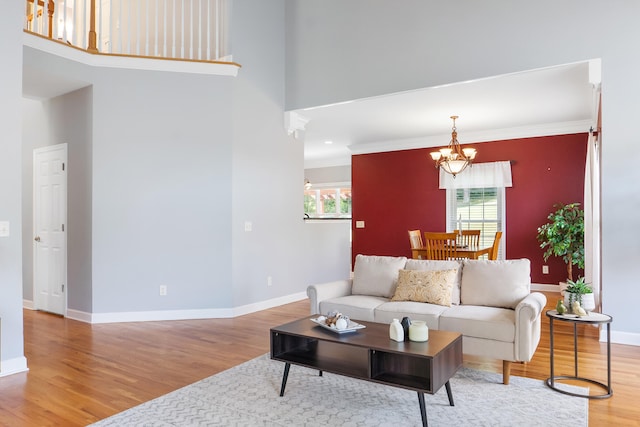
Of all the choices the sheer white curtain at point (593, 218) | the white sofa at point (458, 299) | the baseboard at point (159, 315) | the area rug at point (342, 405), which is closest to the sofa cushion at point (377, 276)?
the white sofa at point (458, 299)

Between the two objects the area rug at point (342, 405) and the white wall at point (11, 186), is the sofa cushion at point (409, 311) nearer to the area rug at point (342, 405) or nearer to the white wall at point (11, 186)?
the area rug at point (342, 405)

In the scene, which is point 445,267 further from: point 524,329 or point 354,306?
point 524,329

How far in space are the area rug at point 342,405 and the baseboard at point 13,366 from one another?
129 centimetres

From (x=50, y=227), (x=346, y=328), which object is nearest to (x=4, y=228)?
(x=50, y=227)

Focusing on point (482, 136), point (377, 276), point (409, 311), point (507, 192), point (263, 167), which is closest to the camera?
point (409, 311)

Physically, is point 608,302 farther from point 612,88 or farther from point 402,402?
point 402,402

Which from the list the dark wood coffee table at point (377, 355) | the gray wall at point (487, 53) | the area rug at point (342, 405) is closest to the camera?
the dark wood coffee table at point (377, 355)

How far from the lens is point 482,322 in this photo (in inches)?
124

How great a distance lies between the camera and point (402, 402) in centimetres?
276

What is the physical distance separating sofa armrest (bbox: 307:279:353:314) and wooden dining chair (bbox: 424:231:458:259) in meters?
1.71

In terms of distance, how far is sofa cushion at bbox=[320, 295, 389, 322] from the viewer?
146 inches

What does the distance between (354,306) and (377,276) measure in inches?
19.8

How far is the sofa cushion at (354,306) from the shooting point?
3.70 m

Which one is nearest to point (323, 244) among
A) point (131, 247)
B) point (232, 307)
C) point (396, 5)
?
point (232, 307)
